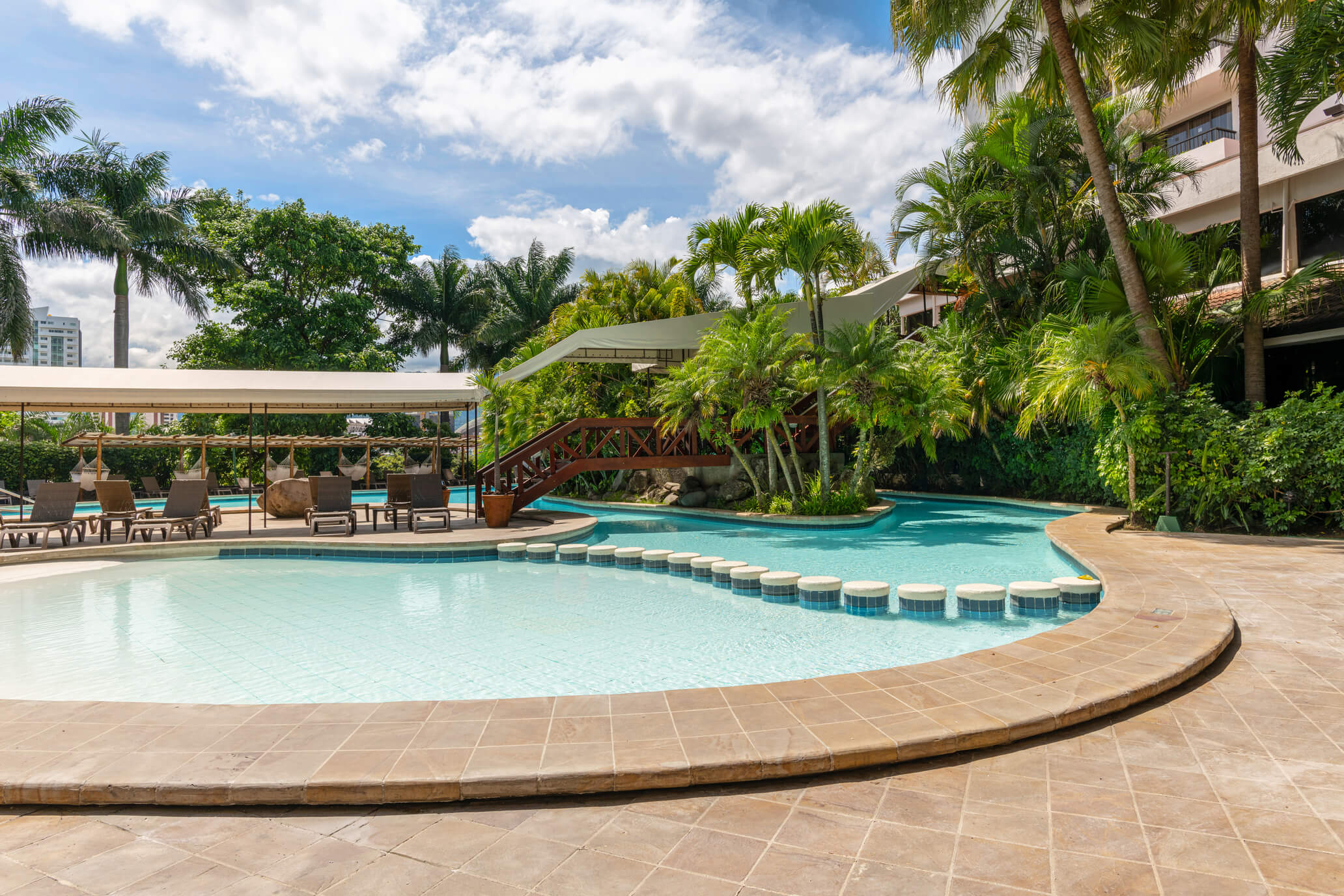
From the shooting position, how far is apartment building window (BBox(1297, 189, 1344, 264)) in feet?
45.1

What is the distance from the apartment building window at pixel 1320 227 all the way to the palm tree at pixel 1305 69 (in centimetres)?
455

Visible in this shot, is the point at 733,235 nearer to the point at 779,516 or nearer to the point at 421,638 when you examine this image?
the point at 779,516

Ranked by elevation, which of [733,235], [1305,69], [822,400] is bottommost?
[822,400]

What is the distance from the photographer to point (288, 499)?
14.8m

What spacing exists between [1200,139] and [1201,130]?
0.80 feet

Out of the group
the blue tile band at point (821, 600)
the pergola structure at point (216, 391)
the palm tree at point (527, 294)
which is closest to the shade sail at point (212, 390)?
the pergola structure at point (216, 391)


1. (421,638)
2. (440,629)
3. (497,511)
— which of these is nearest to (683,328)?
(497,511)

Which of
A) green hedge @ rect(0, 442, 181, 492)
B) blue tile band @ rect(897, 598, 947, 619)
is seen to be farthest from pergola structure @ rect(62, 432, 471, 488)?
blue tile band @ rect(897, 598, 947, 619)

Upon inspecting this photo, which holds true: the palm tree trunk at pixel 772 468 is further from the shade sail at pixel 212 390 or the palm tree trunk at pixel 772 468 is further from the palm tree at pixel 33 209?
the palm tree at pixel 33 209

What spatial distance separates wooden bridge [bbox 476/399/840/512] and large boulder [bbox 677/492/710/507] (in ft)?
2.53

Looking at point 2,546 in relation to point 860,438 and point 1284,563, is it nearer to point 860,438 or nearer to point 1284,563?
point 860,438

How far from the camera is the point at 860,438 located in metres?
14.0

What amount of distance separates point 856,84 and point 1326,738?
12.6 m

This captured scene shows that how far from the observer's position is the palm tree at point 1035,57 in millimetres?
10289
